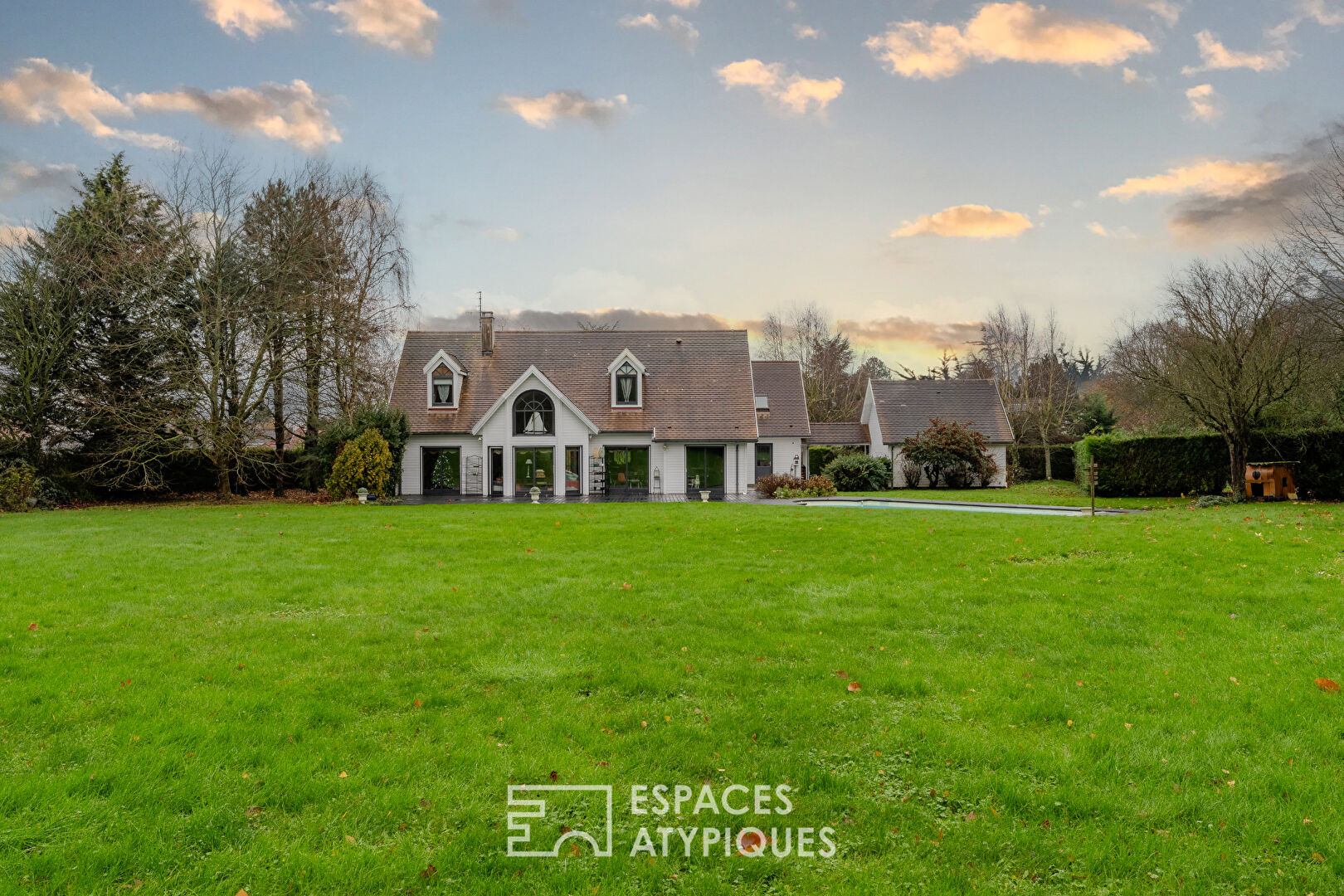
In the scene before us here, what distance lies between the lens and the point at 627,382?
30.2 metres

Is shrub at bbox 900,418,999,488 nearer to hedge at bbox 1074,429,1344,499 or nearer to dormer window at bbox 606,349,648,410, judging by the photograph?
hedge at bbox 1074,429,1344,499

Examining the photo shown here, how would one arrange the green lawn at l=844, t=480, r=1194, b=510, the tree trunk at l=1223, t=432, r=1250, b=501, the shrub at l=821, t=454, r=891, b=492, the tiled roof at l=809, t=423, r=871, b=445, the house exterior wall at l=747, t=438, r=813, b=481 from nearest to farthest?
the tree trunk at l=1223, t=432, r=1250, b=501 → the green lawn at l=844, t=480, r=1194, b=510 → the shrub at l=821, t=454, r=891, b=492 → the house exterior wall at l=747, t=438, r=813, b=481 → the tiled roof at l=809, t=423, r=871, b=445

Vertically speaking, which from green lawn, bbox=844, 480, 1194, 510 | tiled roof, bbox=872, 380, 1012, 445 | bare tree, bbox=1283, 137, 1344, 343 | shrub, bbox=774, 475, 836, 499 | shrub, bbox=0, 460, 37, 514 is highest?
bare tree, bbox=1283, 137, 1344, 343

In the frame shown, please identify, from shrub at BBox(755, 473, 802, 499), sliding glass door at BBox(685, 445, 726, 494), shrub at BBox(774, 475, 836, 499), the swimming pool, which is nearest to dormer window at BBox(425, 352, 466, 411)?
sliding glass door at BBox(685, 445, 726, 494)

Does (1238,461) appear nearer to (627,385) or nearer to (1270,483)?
(1270,483)

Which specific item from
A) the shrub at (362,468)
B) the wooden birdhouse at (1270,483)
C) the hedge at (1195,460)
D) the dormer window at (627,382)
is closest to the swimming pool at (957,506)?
the wooden birdhouse at (1270,483)

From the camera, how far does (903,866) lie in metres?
3.16

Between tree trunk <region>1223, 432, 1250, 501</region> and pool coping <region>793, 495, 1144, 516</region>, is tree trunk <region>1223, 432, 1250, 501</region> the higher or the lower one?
the higher one

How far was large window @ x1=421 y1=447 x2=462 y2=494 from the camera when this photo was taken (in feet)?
94.4

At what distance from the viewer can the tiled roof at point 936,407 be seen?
36.5 meters

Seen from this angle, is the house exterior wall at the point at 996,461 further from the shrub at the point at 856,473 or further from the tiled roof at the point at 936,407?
the shrub at the point at 856,473

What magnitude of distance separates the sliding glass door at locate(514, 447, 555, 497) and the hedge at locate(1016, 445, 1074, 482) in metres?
25.7

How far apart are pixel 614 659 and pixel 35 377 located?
2854cm

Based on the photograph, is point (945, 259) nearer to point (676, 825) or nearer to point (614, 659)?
point (614, 659)
